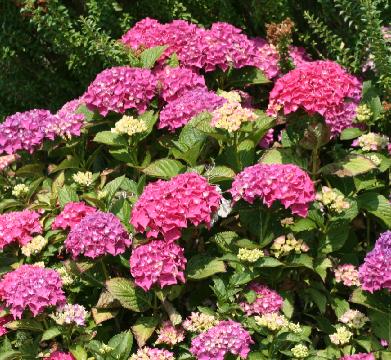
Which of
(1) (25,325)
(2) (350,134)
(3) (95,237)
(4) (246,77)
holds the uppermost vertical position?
(4) (246,77)

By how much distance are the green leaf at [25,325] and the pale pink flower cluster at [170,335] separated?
1.70ft

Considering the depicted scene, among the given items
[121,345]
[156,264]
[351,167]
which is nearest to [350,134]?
[351,167]

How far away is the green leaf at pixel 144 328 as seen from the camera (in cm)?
316

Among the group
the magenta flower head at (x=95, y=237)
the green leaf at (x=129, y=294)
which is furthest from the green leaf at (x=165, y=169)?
the green leaf at (x=129, y=294)

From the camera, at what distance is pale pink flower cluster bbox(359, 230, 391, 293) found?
306cm

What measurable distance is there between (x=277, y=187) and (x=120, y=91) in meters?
1.07

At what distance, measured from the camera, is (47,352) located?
3246 millimetres

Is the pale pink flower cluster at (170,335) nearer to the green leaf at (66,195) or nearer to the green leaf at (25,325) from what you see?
the green leaf at (25,325)

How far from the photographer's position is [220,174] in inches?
135

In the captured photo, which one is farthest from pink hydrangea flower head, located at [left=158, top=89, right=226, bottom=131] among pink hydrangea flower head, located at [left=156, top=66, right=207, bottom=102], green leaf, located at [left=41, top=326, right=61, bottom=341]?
green leaf, located at [left=41, top=326, right=61, bottom=341]

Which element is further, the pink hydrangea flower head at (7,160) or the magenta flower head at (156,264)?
the pink hydrangea flower head at (7,160)

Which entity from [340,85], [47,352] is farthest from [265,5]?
[47,352]

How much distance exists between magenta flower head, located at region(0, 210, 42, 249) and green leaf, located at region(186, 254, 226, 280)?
0.78 meters

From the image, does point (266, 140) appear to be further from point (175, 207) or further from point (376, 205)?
point (175, 207)
